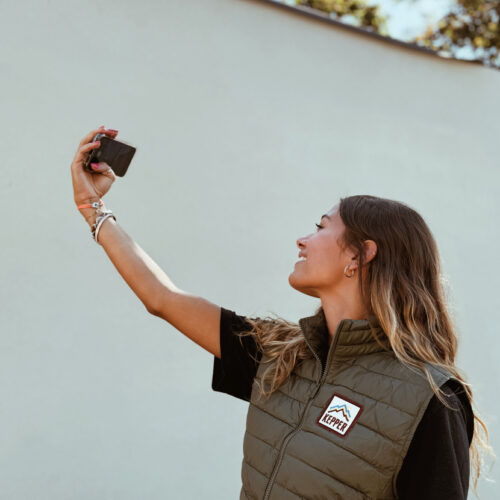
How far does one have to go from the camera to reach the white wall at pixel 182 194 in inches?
109

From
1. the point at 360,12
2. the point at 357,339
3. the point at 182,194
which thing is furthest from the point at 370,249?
the point at 360,12

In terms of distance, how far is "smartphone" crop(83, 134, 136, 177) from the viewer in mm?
1760

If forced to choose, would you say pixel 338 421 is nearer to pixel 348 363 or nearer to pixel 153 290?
pixel 348 363

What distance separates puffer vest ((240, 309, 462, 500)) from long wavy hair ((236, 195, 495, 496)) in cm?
4

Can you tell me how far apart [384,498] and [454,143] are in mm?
2894

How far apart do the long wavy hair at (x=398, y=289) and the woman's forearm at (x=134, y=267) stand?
0.83 ft

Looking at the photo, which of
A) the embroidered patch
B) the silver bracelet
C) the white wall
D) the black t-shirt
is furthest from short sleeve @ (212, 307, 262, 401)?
the white wall

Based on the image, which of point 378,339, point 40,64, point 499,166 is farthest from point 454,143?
point 378,339

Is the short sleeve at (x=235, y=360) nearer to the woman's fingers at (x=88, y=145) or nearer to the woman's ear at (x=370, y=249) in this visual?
the woman's ear at (x=370, y=249)

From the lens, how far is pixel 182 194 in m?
3.13

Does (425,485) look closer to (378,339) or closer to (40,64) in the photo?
(378,339)

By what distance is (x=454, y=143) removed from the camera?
385 cm

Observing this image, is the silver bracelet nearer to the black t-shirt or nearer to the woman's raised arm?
the woman's raised arm

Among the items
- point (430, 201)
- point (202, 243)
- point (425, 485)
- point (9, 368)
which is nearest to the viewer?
point (425, 485)
